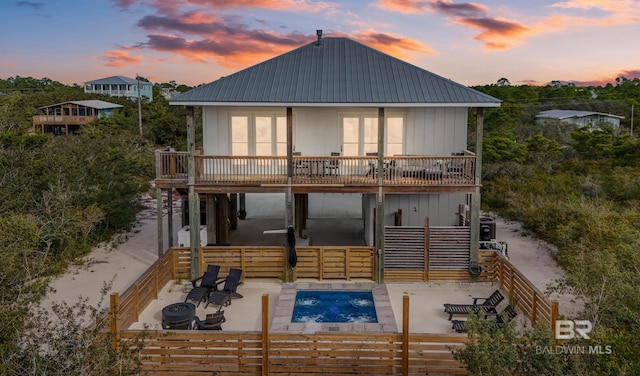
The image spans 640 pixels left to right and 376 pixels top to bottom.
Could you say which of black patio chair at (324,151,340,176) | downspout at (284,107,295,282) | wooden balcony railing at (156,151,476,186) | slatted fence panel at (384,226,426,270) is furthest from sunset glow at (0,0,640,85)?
slatted fence panel at (384,226,426,270)

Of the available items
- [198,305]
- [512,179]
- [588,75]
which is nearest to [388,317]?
[198,305]

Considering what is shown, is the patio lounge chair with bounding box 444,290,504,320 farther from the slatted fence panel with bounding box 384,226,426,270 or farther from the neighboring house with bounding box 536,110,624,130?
the neighboring house with bounding box 536,110,624,130

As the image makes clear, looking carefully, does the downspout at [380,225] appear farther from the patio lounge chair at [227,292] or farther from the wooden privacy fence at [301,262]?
the patio lounge chair at [227,292]

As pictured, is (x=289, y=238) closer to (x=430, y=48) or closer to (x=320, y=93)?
(x=320, y=93)

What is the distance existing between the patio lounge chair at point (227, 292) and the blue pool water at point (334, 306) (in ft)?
5.99

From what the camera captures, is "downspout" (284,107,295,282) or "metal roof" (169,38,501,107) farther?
"downspout" (284,107,295,282)

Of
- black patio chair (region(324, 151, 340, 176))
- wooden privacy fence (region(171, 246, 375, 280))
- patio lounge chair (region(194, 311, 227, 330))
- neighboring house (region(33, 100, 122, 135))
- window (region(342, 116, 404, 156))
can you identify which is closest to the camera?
patio lounge chair (region(194, 311, 227, 330))

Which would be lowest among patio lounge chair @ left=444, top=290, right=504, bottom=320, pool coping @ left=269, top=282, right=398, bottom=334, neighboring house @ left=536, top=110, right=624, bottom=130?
pool coping @ left=269, top=282, right=398, bottom=334

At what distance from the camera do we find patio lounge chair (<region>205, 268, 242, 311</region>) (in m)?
14.3

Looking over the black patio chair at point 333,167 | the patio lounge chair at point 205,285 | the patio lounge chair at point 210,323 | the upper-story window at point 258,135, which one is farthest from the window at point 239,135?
the patio lounge chair at point 210,323

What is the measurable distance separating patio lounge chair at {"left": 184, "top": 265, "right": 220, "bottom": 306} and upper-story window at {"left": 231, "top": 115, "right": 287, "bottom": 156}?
16.0 ft

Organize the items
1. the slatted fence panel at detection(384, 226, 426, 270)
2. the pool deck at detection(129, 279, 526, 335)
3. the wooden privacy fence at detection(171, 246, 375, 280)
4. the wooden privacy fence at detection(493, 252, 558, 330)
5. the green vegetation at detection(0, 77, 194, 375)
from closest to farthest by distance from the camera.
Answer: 1. the green vegetation at detection(0, 77, 194, 375)
2. the wooden privacy fence at detection(493, 252, 558, 330)
3. the pool deck at detection(129, 279, 526, 335)
4. the slatted fence panel at detection(384, 226, 426, 270)
5. the wooden privacy fence at detection(171, 246, 375, 280)

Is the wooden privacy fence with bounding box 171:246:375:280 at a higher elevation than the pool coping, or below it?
higher

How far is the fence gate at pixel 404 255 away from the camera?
16578 millimetres
